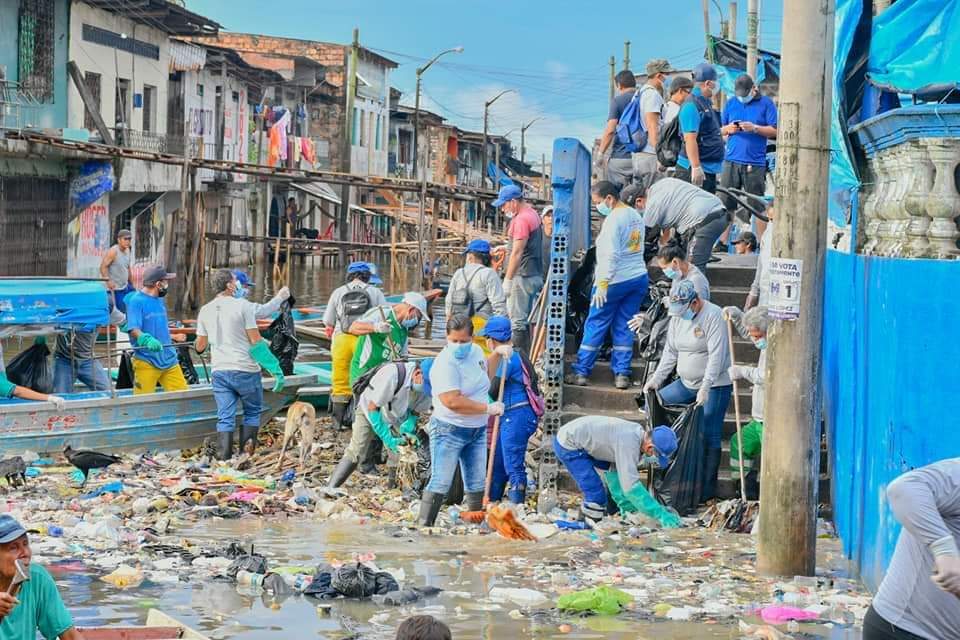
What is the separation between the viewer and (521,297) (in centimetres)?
1473

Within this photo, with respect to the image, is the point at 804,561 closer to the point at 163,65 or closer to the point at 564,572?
the point at 564,572

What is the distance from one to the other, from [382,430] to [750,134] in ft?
21.0

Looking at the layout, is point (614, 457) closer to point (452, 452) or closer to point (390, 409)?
point (452, 452)

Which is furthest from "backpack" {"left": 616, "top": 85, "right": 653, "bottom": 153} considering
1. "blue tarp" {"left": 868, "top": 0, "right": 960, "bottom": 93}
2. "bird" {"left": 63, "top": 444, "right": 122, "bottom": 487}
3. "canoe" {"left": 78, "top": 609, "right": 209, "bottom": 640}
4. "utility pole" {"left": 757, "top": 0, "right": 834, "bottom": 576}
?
"canoe" {"left": 78, "top": 609, "right": 209, "bottom": 640}

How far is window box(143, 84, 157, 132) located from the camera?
4053 cm

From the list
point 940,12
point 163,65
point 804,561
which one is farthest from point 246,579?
point 163,65

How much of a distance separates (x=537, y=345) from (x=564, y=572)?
16.6 feet

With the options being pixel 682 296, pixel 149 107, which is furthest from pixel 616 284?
pixel 149 107

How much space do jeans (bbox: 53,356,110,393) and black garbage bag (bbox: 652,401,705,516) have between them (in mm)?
6543

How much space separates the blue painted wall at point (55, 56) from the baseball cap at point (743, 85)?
20563 mm

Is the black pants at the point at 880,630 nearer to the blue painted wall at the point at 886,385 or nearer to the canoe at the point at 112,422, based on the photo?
the blue painted wall at the point at 886,385

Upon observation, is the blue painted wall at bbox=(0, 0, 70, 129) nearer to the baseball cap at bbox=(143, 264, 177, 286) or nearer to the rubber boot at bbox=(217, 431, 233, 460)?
the baseball cap at bbox=(143, 264, 177, 286)

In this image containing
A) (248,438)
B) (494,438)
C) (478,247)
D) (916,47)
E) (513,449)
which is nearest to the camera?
(916,47)

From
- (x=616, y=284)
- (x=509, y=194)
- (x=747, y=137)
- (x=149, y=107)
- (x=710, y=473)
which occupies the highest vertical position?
(x=149, y=107)
